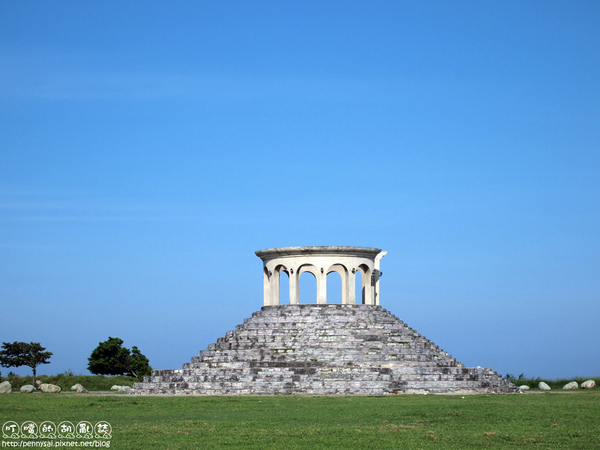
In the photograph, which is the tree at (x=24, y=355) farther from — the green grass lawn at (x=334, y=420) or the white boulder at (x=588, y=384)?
the white boulder at (x=588, y=384)

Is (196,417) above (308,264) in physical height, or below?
below

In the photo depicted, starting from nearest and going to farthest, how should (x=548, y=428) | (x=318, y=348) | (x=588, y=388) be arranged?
(x=548, y=428) < (x=318, y=348) < (x=588, y=388)

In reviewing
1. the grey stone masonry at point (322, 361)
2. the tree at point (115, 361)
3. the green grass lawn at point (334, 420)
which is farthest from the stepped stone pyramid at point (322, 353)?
the tree at point (115, 361)

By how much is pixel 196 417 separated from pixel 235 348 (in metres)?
15.4

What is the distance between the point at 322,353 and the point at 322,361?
88 centimetres

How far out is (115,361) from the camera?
2064 inches

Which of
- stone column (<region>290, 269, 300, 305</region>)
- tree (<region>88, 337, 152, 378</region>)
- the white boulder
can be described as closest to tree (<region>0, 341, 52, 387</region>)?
tree (<region>88, 337, 152, 378</region>)

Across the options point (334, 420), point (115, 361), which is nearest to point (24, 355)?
point (115, 361)

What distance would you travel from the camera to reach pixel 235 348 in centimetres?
4116

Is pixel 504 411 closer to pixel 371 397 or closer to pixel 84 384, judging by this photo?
pixel 371 397

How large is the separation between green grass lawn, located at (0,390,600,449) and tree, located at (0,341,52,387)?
1343cm

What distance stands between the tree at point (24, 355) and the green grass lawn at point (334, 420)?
13432mm

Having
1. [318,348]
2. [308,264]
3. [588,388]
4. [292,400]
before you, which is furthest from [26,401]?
[588,388]

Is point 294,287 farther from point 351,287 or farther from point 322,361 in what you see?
point 322,361
